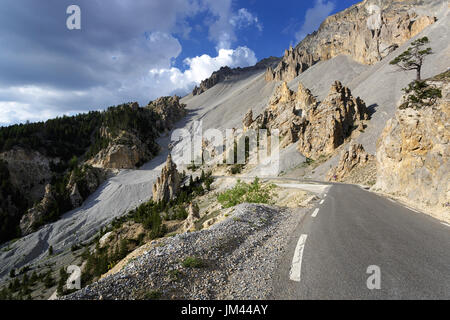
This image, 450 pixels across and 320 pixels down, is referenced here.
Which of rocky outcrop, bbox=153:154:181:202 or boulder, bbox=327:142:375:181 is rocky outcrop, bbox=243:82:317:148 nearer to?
boulder, bbox=327:142:375:181

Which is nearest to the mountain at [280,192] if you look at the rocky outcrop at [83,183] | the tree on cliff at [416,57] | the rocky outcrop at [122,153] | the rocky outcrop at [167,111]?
the rocky outcrop at [122,153]

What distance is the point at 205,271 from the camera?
4766 millimetres

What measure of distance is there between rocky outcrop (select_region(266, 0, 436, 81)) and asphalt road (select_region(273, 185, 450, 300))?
12377cm

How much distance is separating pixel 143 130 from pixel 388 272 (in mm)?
139250

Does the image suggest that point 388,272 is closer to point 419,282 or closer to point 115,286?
point 419,282

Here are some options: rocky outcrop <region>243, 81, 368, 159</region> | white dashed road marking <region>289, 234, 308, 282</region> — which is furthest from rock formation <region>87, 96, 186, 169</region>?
white dashed road marking <region>289, 234, 308, 282</region>

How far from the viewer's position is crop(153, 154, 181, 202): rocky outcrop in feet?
194

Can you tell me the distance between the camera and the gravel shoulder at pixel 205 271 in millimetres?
3840

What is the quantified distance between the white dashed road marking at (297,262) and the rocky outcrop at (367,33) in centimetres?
12623

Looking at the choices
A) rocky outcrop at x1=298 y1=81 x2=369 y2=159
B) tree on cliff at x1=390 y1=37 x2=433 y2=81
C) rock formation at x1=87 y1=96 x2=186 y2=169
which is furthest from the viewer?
rock formation at x1=87 y1=96 x2=186 y2=169

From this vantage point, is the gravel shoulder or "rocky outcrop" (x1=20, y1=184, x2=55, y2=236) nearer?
the gravel shoulder

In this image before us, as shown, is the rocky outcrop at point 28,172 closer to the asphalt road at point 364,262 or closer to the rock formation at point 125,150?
the rock formation at point 125,150

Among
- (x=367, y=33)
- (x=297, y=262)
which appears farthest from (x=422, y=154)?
(x=367, y=33)

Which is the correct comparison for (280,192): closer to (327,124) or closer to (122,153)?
(327,124)
